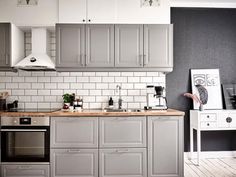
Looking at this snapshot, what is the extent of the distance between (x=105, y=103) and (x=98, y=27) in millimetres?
1221

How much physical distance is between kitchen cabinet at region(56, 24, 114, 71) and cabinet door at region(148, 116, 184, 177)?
1.11 metres

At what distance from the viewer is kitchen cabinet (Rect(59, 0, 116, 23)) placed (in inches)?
131

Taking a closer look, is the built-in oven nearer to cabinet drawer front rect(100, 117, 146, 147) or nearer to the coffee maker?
cabinet drawer front rect(100, 117, 146, 147)

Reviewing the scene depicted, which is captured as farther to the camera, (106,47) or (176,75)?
(176,75)

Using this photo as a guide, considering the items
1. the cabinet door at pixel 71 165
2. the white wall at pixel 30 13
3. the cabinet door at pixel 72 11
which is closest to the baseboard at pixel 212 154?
the cabinet door at pixel 71 165

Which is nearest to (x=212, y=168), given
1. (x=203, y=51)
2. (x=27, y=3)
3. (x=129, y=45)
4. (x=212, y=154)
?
(x=212, y=154)

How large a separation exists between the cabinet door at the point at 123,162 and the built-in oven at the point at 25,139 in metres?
0.76

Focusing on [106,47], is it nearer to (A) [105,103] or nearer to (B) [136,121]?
(A) [105,103]

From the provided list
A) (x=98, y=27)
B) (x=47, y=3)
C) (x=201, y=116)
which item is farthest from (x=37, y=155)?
(x=201, y=116)

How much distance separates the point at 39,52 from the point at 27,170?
1720 mm

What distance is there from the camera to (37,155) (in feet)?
9.75

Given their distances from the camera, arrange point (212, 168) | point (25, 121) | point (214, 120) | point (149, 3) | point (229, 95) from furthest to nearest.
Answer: point (229, 95)
point (214, 120)
point (212, 168)
point (149, 3)
point (25, 121)

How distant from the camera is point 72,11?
334 cm

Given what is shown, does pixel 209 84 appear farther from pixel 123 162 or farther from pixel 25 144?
pixel 25 144
